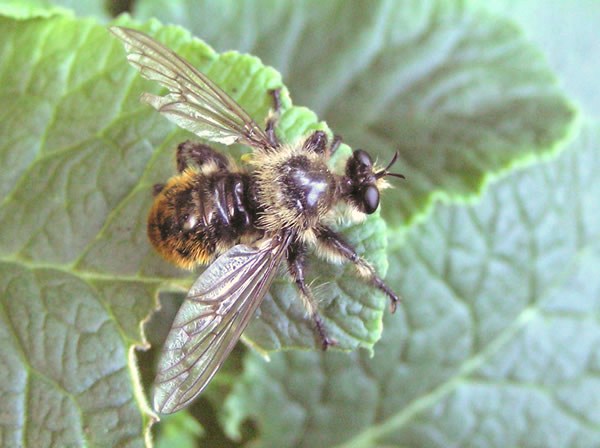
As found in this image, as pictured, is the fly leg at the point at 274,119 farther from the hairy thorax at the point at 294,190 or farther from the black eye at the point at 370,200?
the black eye at the point at 370,200

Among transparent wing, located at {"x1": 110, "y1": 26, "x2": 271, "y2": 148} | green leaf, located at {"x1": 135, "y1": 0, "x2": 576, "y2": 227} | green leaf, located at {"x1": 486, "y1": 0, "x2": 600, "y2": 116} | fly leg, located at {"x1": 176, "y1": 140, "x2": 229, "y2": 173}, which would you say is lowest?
fly leg, located at {"x1": 176, "y1": 140, "x2": 229, "y2": 173}

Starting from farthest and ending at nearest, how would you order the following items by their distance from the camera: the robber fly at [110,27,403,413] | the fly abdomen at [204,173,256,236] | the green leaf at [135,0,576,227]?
the green leaf at [135,0,576,227]
the fly abdomen at [204,173,256,236]
the robber fly at [110,27,403,413]

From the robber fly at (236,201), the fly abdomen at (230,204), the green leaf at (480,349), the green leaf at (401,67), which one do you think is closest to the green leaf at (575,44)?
the green leaf at (480,349)

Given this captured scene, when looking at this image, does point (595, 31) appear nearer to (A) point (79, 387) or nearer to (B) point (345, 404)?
(B) point (345, 404)

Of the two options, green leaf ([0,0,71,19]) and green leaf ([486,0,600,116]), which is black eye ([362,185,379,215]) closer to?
green leaf ([0,0,71,19])

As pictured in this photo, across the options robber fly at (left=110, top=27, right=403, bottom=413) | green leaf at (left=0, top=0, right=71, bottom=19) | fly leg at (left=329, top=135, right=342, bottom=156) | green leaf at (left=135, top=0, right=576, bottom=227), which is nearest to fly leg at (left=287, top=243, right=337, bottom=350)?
robber fly at (left=110, top=27, right=403, bottom=413)

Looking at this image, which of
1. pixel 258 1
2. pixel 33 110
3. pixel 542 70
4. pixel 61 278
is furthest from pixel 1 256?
pixel 542 70
